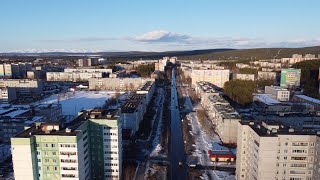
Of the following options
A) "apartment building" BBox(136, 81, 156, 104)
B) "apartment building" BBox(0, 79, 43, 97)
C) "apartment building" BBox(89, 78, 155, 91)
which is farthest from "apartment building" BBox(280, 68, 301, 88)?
"apartment building" BBox(0, 79, 43, 97)

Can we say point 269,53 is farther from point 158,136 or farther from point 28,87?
point 158,136

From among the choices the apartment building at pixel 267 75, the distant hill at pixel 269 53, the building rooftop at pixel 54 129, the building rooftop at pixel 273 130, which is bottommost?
the apartment building at pixel 267 75

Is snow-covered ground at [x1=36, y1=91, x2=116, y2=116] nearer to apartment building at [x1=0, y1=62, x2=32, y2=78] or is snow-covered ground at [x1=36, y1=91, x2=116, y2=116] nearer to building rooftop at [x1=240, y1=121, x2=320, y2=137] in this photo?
building rooftop at [x1=240, y1=121, x2=320, y2=137]

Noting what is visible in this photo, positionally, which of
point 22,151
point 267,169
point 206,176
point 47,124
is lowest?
point 206,176

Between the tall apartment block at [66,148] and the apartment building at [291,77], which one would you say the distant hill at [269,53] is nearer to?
the apartment building at [291,77]

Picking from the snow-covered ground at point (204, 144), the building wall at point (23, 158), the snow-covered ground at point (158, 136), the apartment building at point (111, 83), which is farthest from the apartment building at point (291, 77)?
the building wall at point (23, 158)

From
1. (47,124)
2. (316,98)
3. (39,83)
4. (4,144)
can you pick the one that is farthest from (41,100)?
(316,98)

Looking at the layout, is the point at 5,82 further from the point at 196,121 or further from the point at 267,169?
the point at 267,169
